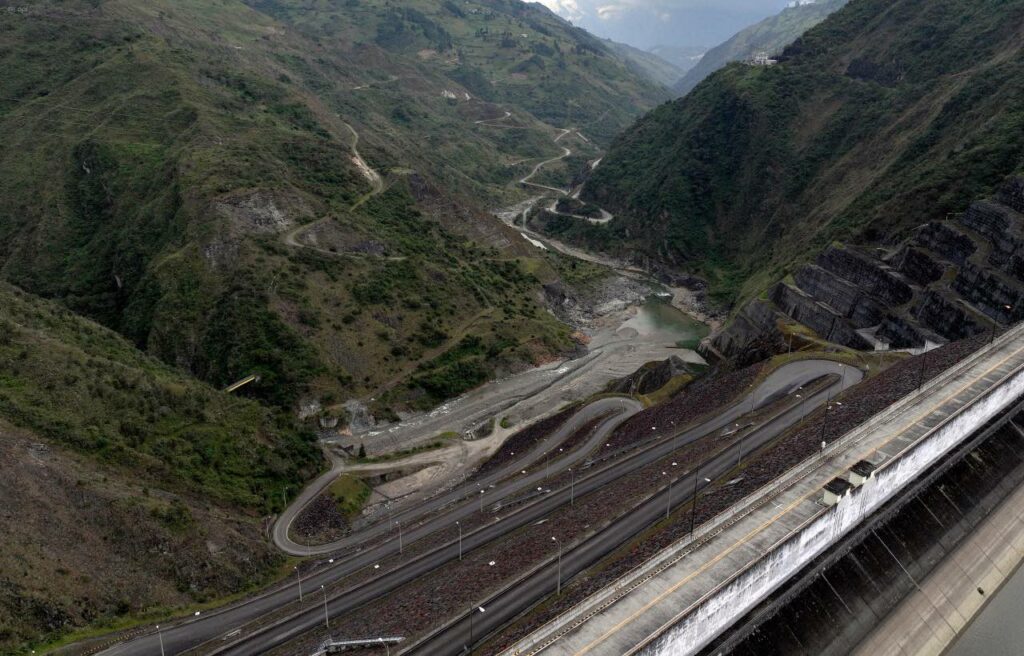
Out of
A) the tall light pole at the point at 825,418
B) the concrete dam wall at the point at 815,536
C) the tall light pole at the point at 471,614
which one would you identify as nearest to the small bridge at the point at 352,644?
the tall light pole at the point at 471,614

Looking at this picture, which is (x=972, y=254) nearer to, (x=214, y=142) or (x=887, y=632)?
(x=887, y=632)

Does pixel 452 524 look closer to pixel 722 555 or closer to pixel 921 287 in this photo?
pixel 722 555

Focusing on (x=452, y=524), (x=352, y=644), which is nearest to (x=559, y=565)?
(x=352, y=644)

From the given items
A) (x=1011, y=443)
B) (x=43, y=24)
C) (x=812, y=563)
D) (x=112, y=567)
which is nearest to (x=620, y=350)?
(x=1011, y=443)

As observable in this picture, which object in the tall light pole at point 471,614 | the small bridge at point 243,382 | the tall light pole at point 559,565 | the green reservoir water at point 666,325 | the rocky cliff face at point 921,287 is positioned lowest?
the small bridge at point 243,382

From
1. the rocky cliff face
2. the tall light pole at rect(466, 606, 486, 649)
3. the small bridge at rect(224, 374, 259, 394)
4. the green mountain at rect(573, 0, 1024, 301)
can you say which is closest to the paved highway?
the tall light pole at rect(466, 606, 486, 649)

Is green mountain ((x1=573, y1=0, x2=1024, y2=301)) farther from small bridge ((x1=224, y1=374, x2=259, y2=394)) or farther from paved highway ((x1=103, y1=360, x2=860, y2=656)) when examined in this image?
small bridge ((x1=224, y1=374, x2=259, y2=394))

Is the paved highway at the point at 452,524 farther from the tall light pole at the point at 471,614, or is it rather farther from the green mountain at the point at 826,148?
the green mountain at the point at 826,148
